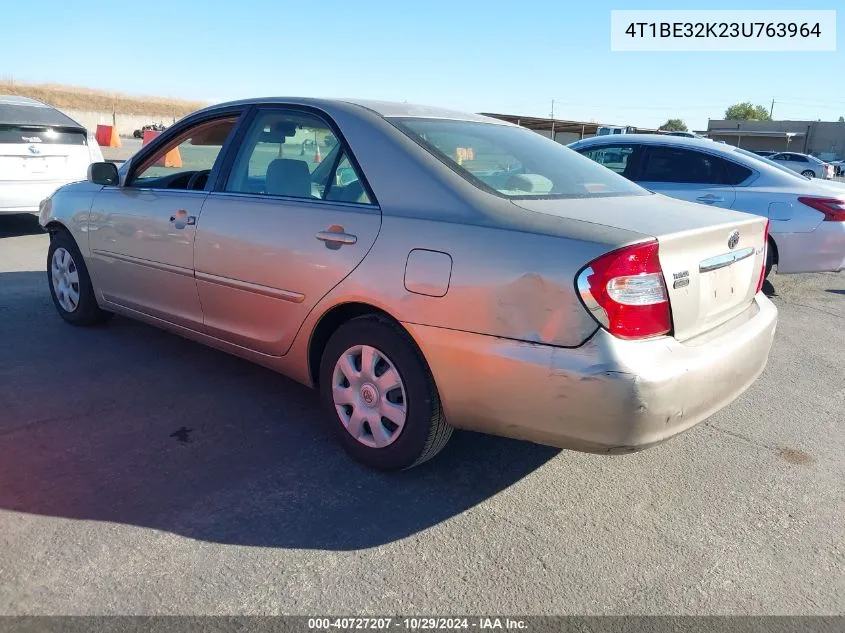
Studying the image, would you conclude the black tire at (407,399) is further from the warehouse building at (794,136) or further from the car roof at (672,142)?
the warehouse building at (794,136)

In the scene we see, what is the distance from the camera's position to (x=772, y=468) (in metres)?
3.23

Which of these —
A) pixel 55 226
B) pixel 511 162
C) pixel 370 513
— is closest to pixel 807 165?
pixel 511 162

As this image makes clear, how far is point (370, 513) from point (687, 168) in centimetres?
538

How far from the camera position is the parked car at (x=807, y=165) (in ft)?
96.2

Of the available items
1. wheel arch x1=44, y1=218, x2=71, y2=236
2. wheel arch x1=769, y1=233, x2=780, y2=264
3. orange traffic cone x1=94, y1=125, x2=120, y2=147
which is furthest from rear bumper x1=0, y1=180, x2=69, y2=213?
orange traffic cone x1=94, y1=125, x2=120, y2=147

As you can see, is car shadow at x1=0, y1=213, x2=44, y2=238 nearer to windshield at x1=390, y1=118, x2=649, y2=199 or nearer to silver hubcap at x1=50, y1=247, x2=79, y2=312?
silver hubcap at x1=50, y1=247, x2=79, y2=312

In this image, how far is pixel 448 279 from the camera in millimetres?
2637

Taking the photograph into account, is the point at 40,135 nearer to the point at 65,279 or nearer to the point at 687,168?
the point at 65,279

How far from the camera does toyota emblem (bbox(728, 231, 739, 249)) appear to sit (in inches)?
113

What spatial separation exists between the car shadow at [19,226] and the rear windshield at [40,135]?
1216 millimetres

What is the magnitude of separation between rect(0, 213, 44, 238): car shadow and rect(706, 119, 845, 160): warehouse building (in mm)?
62121

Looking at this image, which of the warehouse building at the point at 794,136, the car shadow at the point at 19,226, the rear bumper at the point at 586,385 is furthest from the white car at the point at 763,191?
the warehouse building at the point at 794,136

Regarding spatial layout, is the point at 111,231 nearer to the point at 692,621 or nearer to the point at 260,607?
the point at 260,607

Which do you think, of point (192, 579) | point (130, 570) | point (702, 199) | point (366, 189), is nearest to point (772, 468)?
point (366, 189)
